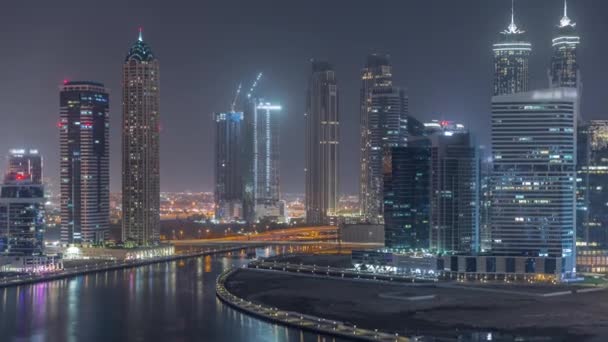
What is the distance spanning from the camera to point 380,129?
89062mm

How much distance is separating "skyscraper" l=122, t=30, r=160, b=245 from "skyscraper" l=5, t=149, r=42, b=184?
7.63 m

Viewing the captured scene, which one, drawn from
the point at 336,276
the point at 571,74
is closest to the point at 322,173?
the point at 571,74

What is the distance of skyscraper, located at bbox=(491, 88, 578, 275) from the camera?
2034 inches

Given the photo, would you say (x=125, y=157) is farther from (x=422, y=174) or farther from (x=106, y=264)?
(x=422, y=174)

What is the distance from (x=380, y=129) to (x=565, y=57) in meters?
19.9

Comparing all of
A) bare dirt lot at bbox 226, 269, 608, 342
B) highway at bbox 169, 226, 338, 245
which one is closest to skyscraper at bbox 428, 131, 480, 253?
bare dirt lot at bbox 226, 269, 608, 342

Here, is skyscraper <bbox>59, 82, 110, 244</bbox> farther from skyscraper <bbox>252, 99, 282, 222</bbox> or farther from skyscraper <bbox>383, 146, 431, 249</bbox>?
skyscraper <bbox>252, 99, 282, 222</bbox>

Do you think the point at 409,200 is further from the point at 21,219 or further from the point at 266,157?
the point at 266,157

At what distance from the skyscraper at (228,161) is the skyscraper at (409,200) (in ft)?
151

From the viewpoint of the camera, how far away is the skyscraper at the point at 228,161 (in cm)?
10625

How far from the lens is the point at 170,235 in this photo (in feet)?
277

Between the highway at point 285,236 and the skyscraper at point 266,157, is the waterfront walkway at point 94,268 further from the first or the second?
the skyscraper at point 266,157

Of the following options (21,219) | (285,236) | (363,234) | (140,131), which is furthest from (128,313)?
(285,236)

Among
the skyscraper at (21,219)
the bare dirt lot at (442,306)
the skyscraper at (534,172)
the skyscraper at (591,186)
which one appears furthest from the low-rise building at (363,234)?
the skyscraper at (21,219)
